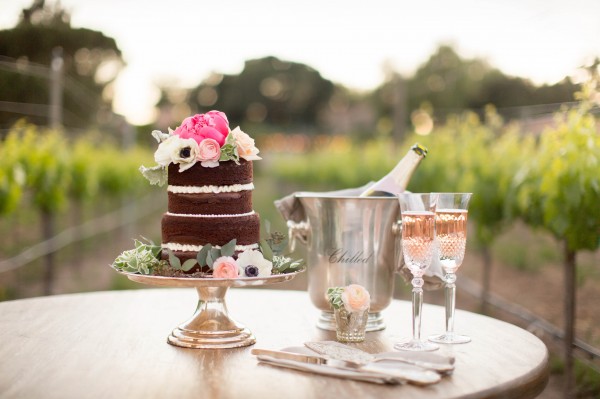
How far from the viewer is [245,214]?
2.14 m

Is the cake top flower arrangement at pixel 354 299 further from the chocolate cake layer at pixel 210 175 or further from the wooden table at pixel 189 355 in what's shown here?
the chocolate cake layer at pixel 210 175

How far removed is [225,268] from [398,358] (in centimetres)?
50

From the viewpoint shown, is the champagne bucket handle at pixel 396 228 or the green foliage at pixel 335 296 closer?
A: the green foliage at pixel 335 296

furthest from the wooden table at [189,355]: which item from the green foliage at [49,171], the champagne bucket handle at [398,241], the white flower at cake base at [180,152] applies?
the green foliage at [49,171]

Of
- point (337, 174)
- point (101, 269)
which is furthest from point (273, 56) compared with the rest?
point (101, 269)

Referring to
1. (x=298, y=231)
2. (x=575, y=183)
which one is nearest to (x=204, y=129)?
(x=298, y=231)

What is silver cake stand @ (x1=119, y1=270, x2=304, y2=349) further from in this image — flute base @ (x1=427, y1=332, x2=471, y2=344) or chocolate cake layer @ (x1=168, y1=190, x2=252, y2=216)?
flute base @ (x1=427, y1=332, x2=471, y2=344)

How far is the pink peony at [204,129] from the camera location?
2105 mm

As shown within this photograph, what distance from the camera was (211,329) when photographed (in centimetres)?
207

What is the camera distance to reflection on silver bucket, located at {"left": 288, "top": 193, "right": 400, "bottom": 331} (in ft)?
7.41

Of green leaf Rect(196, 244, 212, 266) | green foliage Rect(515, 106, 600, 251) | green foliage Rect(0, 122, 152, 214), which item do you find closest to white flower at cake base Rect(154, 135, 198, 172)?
green leaf Rect(196, 244, 212, 266)

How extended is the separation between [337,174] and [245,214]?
15431 millimetres

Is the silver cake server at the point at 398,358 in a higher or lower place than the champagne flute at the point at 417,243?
lower

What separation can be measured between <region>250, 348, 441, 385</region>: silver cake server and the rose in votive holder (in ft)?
1.03
